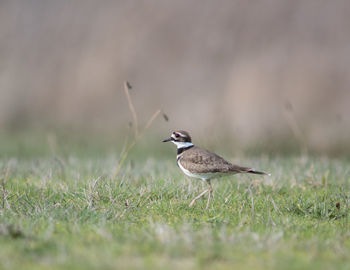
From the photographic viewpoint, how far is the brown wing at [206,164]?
5992 mm

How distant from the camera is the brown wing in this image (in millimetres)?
5992

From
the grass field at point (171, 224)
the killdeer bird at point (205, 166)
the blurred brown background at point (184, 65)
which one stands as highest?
the blurred brown background at point (184, 65)

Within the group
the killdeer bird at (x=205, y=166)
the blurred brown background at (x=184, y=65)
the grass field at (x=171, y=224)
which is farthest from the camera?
the blurred brown background at (x=184, y=65)

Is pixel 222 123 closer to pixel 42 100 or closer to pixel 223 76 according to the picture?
pixel 223 76

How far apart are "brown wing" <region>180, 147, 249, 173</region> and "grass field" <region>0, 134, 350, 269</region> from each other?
0.30 metres

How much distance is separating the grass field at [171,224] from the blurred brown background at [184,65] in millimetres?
6773

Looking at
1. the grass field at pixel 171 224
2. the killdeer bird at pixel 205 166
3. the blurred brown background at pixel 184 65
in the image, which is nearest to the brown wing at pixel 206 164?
the killdeer bird at pixel 205 166

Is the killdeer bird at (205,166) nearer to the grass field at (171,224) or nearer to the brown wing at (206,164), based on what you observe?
the brown wing at (206,164)

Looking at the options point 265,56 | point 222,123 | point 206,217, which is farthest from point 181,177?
point 265,56

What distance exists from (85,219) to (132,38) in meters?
16.8

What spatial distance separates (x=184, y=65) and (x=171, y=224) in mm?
15023

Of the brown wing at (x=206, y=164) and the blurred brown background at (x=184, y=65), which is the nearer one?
the brown wing at (x=206, y=164)

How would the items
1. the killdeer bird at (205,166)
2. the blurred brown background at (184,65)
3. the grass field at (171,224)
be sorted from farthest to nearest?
the blurred brown background at (184,65)
the killdeer bird at (205,166)
the grass field at (171,224)

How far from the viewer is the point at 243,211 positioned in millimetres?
5379
